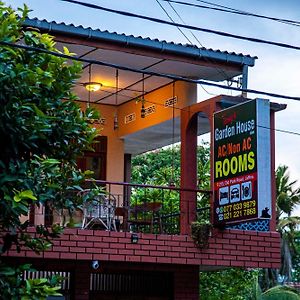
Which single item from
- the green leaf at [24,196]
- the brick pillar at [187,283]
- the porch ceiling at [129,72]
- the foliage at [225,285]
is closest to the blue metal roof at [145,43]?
the porch ceiling at [129,72]

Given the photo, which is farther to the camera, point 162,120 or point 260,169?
point 162,120

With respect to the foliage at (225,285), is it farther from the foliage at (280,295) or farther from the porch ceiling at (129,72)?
the porch ceiling at (129,72)

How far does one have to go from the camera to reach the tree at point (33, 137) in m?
11.7

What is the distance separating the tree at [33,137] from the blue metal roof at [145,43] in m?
2.88

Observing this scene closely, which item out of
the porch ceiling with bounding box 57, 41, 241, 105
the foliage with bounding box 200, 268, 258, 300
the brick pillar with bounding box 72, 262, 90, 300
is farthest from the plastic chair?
the foliage with bounding box 200, 268, 258, 300

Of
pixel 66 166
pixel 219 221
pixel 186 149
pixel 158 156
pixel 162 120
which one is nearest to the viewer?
pixel 66 166

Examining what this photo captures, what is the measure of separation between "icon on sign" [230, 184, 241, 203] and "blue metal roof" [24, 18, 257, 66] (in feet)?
9.88

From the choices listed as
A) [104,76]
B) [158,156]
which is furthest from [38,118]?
[158,156]

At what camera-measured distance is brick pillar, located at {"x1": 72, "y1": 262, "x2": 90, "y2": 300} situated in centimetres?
1681

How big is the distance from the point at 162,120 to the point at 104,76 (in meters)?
1.64

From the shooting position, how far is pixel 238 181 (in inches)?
621

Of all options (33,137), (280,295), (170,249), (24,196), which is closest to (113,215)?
(170,249)

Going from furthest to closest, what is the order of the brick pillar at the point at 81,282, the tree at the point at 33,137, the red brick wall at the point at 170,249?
the brick pillar at the point at 81,282
the red brick wall at the point at 170,249
the tree at the point at 33,137

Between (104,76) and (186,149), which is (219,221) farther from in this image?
(104,76)
